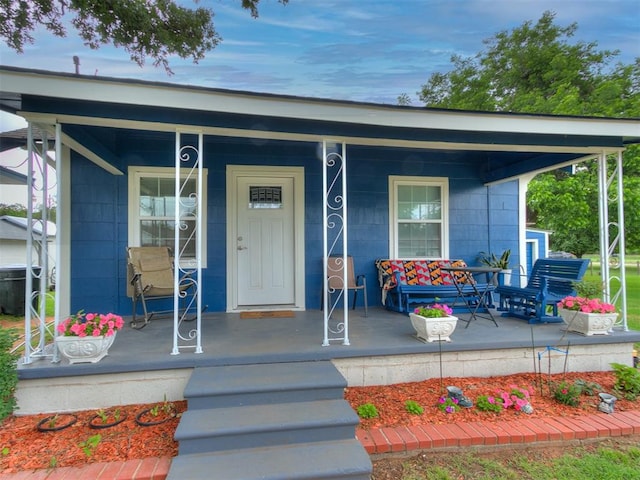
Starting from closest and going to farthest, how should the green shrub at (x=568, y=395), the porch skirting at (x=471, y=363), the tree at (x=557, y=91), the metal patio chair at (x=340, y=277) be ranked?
the green shrub at (x=568, y=395) < the porch skirting at (x=471, y=363) < the metal patio chair at (x=340, y=277) < the tree at (x=557, y=91)

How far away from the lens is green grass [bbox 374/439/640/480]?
6.46 feet

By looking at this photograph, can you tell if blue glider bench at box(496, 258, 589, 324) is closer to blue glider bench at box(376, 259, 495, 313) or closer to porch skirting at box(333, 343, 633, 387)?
blue glider bench at box(376, 259, 495, 313)

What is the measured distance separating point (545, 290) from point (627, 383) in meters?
1.16

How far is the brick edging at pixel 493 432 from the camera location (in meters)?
2.17

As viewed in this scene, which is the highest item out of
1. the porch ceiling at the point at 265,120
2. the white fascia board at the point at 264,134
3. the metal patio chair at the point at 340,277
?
the porch ceiling at the point at 265,120

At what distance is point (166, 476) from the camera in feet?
5.98

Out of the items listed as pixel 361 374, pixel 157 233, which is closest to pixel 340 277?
pixel 361 374

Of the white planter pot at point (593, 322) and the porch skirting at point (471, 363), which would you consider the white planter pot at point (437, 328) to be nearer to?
the porch skirting at point (471, 363)

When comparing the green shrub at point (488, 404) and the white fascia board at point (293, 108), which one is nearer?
the white fascia board at point (293, 108)

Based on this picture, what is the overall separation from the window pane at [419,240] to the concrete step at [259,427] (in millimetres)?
3228

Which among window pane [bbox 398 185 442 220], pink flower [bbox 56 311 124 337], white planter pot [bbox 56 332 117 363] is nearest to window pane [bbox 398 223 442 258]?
window pane [bbox 398 185 442 220]

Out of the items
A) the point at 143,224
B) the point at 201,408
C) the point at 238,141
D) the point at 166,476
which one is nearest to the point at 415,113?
the point at 238,141

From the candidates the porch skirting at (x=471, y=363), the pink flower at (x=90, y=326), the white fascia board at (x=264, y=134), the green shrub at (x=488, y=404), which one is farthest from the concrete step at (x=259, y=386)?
the white fascia board at (x=264, y=134)

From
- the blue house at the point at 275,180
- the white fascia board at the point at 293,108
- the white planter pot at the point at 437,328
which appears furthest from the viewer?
the white planter pot at the point at 437,328
